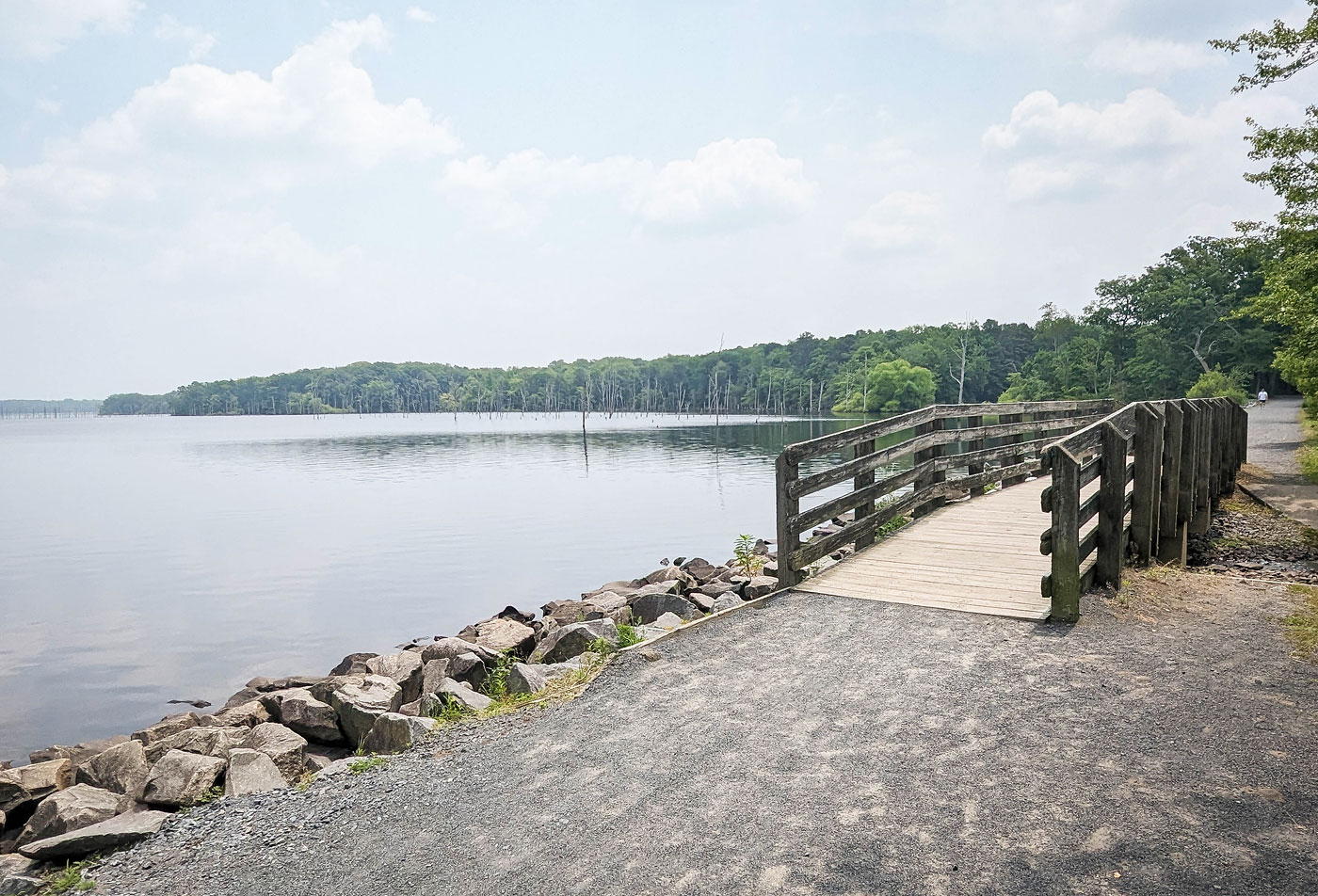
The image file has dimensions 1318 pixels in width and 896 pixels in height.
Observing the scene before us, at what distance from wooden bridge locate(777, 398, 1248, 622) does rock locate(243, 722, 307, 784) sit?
4334 mm

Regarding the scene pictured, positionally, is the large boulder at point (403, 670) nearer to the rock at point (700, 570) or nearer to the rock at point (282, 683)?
the rock at point (282, 683)

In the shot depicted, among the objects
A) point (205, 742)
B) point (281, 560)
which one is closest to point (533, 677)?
point (205, 742)

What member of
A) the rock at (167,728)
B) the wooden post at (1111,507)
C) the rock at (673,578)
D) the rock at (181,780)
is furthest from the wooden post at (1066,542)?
the rock at (167,728)

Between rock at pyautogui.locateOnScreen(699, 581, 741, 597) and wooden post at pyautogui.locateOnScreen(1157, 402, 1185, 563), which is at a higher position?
wooden post at pyautogui.locateOnScreen(1157, 402, 1185, 563)

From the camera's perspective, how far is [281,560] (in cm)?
2334

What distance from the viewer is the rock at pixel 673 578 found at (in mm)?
14053

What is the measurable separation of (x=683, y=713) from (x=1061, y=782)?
2.10 meters

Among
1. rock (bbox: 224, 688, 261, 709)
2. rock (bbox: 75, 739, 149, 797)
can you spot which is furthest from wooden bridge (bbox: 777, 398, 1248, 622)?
rock (bbox: 224, 688, 261, 709)

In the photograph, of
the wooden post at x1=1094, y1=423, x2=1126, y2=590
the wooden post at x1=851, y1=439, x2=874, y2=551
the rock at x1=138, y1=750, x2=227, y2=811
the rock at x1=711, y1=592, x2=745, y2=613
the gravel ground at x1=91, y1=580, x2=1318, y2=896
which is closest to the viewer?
the gravel ground at x1=91, y1=580, x2=1318, y2=896

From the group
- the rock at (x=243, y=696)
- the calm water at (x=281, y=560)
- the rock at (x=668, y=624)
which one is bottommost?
the calm water at (x=281, y=560)

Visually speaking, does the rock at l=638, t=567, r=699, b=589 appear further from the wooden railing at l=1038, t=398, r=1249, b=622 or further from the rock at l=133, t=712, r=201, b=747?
the rock at l=133, t=712, r=201, b=747

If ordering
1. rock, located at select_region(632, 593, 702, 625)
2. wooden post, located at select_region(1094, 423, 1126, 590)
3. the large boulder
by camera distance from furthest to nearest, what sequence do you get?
rock, located at select_region(632, 593, 702, 625)
the large boulder
wooden post, located at select_region(1094, 423, 1126, 590)

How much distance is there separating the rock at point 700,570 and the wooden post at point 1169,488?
6.68 m

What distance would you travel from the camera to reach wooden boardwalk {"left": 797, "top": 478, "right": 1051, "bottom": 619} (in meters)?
7.25
